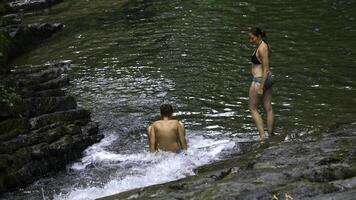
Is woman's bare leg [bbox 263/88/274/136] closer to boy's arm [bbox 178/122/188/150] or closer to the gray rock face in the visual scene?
boy's arm [bbox 178/122/188/150]

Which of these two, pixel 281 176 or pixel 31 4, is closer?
pixel 281 176

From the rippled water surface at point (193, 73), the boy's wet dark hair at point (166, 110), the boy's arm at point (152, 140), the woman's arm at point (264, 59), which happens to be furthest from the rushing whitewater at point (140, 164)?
the woman's arm at point (264, 59)

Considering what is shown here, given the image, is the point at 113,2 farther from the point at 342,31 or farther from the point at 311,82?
the point at 311,82

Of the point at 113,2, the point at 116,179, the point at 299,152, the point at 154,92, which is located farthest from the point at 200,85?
the point at 113,2

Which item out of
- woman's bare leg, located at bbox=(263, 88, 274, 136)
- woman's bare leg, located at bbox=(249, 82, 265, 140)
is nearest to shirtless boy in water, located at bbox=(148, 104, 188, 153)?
woman's bare leg, located at bbox=(249, 82, 265, 140)

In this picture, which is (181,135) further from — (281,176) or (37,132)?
(281,176)

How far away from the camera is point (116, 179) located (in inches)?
441

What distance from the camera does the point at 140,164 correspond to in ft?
39.3

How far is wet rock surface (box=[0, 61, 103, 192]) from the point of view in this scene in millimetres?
11906

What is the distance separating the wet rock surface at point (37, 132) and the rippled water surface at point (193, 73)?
1.18 ft

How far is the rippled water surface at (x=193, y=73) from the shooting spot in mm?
12555

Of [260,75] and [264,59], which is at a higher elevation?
[264,59]

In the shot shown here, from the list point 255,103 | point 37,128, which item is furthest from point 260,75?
point 37,128

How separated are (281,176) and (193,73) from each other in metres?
10.8
